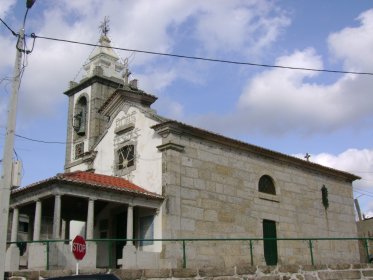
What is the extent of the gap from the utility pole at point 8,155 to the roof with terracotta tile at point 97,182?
13.8ft

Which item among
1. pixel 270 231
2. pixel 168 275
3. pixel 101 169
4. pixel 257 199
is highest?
pixel 101 169

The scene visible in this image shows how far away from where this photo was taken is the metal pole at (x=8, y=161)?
11.0m

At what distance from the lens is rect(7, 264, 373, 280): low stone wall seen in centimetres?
1190

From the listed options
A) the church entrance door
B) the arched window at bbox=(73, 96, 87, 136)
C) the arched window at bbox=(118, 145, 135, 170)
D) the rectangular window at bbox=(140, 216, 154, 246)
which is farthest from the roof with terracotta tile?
the arched window at bbox=(73, 96, 87, 136)

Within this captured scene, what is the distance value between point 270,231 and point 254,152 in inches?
133

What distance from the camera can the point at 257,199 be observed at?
20.8m

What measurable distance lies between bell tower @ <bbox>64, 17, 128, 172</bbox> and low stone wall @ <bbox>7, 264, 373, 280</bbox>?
1429 cm

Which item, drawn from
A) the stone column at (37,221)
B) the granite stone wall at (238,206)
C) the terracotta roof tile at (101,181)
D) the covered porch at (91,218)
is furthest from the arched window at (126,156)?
the stone column at (37,221)

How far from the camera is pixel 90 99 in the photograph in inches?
1097

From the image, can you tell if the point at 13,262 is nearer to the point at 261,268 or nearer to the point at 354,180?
the point at 261,268

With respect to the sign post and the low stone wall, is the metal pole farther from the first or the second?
the sign post

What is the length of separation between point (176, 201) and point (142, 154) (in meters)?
2.63

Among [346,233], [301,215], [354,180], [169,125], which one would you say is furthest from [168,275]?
[354,180]

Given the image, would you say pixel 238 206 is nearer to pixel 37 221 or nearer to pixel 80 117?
pixel 37 221
